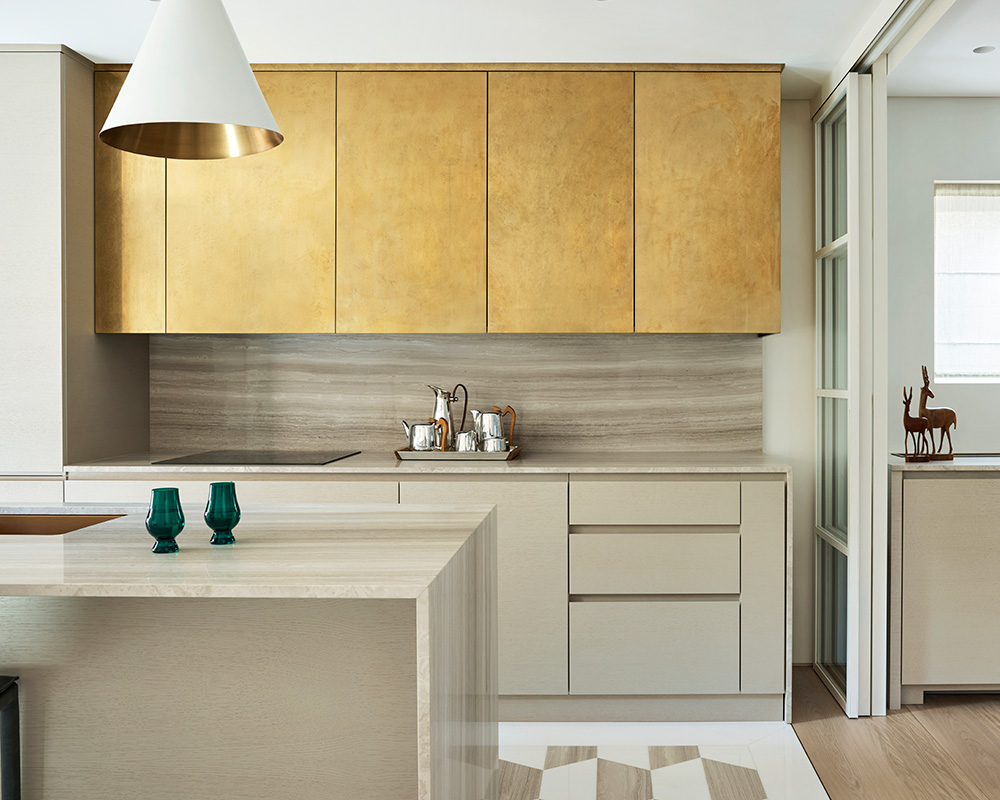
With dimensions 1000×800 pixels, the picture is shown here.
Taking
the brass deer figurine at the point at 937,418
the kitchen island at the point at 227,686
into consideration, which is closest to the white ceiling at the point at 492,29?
the brass deer figurine at the point at 937,418

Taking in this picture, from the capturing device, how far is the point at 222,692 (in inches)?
67.6

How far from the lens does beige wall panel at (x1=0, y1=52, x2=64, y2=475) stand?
3.00 meters

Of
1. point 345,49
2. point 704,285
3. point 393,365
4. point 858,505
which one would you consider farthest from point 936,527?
point 345,49

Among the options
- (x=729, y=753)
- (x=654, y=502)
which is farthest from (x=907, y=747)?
(x=654, y=502)

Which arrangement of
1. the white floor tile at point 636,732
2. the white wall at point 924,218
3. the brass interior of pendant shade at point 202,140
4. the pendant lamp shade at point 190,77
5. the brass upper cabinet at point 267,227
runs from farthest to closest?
the white wall at point 924,218 < the brass upper cabinet at point 267,227 < the white floor tile at point 636,732 < the brass interior of pendant shade at point 202,140 < the pendant lamp shade at point 190,77

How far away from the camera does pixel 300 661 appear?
67.1 inches

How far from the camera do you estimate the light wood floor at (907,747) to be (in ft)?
8.09

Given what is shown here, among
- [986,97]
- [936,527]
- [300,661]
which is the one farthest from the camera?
[986,97]

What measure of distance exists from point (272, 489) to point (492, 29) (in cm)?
178

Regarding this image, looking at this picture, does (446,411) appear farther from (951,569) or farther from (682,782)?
(951,569)

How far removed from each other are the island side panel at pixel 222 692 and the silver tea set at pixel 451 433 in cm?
153

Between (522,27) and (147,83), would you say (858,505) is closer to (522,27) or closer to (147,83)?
(522,27)

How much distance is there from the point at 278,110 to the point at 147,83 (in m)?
1.74

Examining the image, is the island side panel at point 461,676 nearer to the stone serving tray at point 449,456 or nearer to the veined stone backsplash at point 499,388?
the stone serving tray at point 449,456
